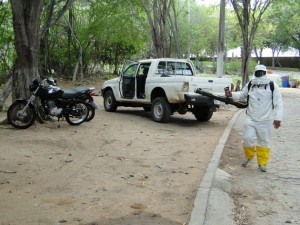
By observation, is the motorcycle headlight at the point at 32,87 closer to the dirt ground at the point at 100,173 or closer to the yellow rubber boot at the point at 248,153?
the dirt ground at the point at 100,173

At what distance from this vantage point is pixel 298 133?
11.0 metres

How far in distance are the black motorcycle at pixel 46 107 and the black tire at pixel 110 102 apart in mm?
3191

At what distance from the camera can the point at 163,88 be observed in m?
11.6

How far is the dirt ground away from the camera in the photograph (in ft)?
14.9

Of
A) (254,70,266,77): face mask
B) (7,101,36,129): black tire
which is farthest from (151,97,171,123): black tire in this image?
(254,70,266,77): face mask

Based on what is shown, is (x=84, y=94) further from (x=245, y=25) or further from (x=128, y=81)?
(x=245, y=25)

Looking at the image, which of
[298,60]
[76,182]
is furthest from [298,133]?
[298,60]

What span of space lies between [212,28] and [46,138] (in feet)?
158

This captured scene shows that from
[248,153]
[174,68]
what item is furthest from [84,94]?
[248,153]

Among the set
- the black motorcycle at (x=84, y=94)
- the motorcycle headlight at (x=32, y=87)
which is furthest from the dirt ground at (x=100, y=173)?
the motorcycle headlight at (x=32, y=87)

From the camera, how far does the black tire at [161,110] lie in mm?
11594

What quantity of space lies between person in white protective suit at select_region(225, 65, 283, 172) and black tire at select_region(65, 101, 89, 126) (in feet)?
15.9

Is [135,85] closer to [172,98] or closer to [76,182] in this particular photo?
[172,98]

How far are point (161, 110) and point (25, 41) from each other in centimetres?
427
